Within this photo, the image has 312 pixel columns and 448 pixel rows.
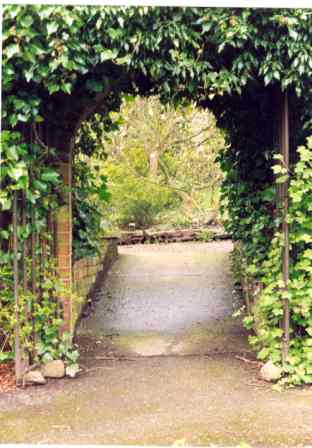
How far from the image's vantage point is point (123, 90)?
5.20 metres

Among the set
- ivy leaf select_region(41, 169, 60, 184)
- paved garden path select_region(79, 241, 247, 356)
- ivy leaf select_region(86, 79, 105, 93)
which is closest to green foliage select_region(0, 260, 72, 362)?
ivy leaf select_region(41, 169, 60, 184)

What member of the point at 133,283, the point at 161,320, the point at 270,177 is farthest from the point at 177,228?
the point at 270,177

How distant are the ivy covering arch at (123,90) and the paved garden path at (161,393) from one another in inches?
18.0

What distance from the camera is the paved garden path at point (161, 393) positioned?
3.29 m

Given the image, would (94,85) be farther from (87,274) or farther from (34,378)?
(87,274)

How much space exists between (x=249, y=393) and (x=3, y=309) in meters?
2.09

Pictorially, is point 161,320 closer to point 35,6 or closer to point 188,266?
point 188,266

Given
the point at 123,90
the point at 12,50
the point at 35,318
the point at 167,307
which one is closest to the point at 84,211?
the point at 123,90

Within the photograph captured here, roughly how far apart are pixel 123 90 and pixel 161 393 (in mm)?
2921

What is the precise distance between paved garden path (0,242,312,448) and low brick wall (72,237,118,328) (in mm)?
252

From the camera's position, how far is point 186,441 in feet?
10.4

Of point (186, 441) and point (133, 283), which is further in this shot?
point (133, 283)

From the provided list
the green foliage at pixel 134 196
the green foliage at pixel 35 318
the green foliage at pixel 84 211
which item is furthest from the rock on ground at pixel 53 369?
the green foliage at pixel 134 196

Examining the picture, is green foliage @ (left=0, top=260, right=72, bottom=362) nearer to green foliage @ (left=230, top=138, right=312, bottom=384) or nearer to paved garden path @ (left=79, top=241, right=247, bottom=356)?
paved garden path @ (left=79, top=241, right=247, bottom=356)
